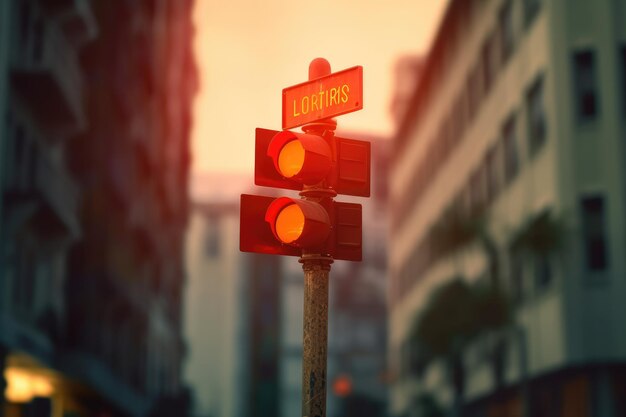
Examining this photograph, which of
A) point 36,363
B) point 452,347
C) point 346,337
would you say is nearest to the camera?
point 36,363

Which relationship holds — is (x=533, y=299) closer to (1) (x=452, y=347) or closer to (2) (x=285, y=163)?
(1) (x=452, y=347)

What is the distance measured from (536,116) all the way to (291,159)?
110 ft

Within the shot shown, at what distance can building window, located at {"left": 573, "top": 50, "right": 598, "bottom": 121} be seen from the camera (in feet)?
121

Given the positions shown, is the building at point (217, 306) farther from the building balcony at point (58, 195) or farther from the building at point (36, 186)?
the building balcony at point (58, 195)

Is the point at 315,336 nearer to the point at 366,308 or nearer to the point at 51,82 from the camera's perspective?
the point at 51,82

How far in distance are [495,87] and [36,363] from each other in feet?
78.4

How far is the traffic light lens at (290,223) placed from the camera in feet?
23.9

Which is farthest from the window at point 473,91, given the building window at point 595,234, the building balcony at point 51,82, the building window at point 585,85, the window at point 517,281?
the building balcony at point 51,82

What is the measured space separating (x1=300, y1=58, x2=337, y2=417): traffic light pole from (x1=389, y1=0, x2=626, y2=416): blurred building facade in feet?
93.5

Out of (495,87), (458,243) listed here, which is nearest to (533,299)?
(458,243)

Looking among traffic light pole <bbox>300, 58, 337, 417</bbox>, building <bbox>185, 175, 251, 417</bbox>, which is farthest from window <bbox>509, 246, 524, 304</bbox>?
building <bbox>185, 175, 251, 417</bbox>

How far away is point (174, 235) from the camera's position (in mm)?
71562

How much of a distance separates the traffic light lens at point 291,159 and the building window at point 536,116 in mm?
31962

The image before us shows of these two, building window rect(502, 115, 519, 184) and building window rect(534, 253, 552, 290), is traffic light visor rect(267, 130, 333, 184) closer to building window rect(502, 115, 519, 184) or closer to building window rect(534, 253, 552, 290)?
building window rect(534, 253, 552, 290)
